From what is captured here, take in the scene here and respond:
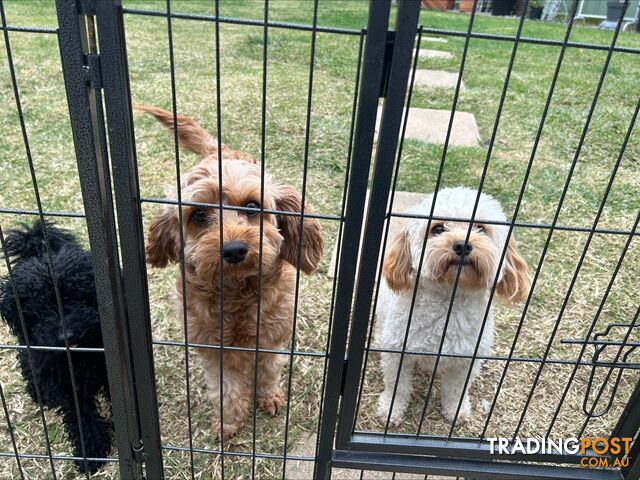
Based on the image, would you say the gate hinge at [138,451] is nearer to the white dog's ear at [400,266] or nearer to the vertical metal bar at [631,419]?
Answer: the white dog's ear at [400,266]

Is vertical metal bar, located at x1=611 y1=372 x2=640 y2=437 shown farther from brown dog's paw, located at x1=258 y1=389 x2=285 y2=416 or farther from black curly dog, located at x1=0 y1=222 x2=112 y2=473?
black curly dog, located at x1=0 y1=222 x2=112 y2=473

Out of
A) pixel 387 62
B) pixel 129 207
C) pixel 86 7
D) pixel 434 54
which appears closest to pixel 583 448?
pixel 387 62

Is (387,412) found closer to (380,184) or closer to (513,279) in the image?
(513,279)

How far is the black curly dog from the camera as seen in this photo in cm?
213

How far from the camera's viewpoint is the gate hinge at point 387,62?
1398 millimetres

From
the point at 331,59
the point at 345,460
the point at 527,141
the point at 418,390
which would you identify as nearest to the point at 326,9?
the point at 331,59

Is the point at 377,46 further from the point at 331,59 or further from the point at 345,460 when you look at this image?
the point at 331,59

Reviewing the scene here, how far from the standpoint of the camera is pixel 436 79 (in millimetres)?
6879

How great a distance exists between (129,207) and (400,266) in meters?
1.25

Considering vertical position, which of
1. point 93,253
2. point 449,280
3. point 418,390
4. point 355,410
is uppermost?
point 93,253

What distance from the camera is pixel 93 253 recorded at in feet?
5.44

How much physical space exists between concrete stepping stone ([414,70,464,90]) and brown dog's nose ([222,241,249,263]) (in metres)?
5.24

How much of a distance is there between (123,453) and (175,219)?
91 cm

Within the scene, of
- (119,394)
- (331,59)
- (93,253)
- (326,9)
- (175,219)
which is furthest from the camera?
(326,9)
